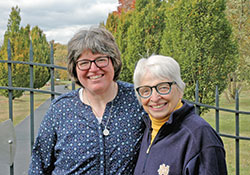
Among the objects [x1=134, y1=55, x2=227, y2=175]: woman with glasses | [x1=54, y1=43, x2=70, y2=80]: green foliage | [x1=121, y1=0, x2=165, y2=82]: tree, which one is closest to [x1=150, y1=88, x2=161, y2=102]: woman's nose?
[x1=134, y1=55, x2=227, y2=175]: woman with glasses

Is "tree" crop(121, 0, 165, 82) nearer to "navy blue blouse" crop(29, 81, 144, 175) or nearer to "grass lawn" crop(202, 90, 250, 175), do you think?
"grass lawn" crop(202, 90, 250, 175)

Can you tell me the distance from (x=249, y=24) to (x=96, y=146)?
42.4 feet

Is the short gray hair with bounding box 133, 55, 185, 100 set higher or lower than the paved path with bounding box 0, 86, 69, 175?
higher

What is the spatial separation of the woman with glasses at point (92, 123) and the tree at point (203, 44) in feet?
17.8

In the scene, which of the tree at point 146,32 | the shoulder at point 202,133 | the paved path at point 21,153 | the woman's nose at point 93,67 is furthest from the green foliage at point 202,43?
the shoulder at point 202,133

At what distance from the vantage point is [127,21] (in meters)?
11.8

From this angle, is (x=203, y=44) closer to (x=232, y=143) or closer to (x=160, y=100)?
(x=232, y=143)

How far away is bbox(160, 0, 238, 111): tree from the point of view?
684 cm

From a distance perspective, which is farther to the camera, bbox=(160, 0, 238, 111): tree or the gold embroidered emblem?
bbox=(160, 0, 238, 111): tree

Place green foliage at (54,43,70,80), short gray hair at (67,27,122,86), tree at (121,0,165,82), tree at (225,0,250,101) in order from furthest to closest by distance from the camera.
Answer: green foliage at (54,43,70,80) → tree at (225,0,250,101) → tree at (121,0,165,82) → short gray hair at (67,27,122,86)

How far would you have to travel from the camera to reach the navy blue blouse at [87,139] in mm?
1784

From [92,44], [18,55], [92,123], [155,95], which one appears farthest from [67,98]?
[18,55]

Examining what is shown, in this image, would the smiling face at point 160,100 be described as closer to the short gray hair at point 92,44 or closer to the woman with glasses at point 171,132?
the woman with glasses at point 171,132

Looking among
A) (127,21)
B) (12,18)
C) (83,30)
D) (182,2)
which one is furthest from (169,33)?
(12,18)
